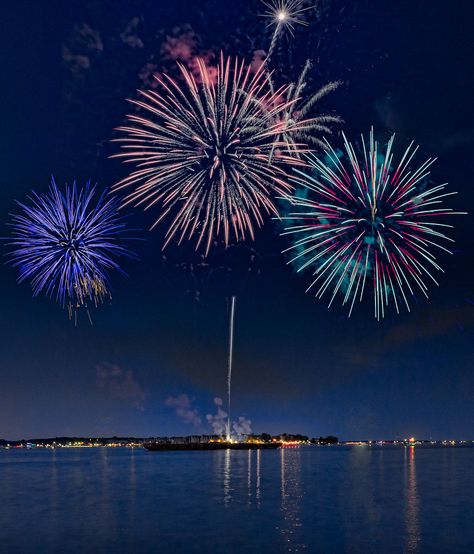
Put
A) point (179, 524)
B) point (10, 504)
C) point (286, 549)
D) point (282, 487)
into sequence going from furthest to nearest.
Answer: point (282, 487), point (10, 504), point (179, 524), point (286, 549)

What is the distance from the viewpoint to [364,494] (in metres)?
54.9

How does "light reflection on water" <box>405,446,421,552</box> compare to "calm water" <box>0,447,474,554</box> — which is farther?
"light reflection on water" <box>405,446,421,552</box>

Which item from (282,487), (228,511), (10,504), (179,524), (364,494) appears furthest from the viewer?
(282,487)

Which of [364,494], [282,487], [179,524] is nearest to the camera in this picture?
[179,524]

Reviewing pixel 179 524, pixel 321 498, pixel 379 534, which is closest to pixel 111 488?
pixel 321 498

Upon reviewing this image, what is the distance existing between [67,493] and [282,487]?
21.1m

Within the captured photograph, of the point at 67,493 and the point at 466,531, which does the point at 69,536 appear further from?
the point at 67,493

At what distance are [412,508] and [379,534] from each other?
13.3 metres

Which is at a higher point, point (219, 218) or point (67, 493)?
point (219, 218)

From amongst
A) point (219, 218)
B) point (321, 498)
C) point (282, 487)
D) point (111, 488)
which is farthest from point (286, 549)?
point (111, 488)

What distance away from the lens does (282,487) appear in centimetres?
6216

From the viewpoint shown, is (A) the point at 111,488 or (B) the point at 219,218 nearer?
(B) the point at 219,218

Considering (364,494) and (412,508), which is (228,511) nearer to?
(412,508)

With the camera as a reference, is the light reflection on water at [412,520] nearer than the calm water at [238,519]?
No
